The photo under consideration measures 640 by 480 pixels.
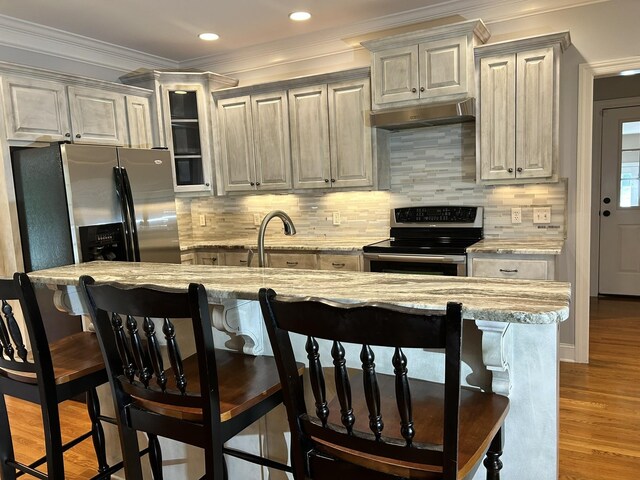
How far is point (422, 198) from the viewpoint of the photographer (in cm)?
398

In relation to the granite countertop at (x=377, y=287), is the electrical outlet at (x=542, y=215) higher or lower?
higher

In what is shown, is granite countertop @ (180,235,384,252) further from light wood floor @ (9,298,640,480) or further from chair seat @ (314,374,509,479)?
chair seat @ (314,374,509,479)

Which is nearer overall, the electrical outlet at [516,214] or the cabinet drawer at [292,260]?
the electrical outlet at [516,214]

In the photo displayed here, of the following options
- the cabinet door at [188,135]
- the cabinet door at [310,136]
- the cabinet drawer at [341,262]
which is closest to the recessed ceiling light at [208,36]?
the cabinet door at [188,135]

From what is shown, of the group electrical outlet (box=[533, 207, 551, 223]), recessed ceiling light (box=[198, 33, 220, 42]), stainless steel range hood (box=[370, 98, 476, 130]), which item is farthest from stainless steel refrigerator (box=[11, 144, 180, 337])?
electrical outlet (box=[533, 207, 551, 223])

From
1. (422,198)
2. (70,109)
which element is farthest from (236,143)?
(422,198)

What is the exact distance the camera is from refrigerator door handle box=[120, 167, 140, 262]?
3.51 m

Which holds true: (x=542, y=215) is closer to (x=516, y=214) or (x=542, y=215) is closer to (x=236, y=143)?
(x=516, y=214)

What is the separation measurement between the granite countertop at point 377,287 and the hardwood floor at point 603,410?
1.38 meters

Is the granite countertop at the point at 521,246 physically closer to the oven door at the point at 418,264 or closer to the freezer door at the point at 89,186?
the oven door at the point at 418,264

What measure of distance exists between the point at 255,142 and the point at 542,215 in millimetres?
2407

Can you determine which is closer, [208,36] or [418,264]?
[418,264]

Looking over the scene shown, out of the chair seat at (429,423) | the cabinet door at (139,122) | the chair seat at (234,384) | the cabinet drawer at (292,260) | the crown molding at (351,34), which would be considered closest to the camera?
the chair seat at (429,423)

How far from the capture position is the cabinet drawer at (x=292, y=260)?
384 centimetres
